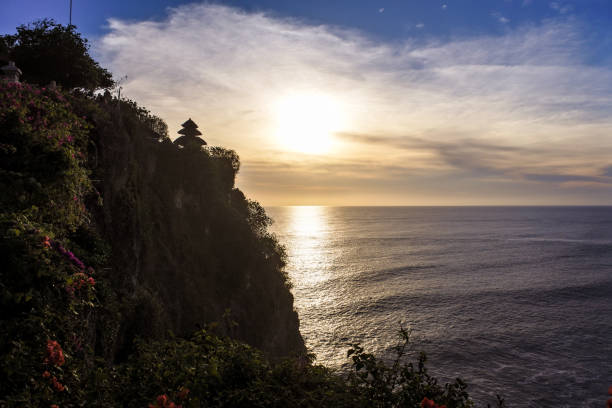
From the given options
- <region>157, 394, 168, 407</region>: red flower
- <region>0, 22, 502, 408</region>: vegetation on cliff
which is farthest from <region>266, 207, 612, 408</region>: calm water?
<region>157, 394, 168, 407</region>: red flower

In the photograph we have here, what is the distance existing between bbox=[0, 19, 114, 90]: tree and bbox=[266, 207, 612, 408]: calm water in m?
47.6

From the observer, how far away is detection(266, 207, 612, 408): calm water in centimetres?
4300

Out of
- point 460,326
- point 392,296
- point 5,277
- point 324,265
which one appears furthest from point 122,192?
point 324,265

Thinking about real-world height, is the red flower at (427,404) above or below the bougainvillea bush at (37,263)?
below

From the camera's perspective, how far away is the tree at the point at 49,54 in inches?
1083

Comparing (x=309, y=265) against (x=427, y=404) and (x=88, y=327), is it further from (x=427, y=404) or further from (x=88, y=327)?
(x=427, y=404)

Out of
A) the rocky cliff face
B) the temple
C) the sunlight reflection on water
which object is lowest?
the sunlight reflection on water

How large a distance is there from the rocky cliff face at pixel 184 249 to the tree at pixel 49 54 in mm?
7388

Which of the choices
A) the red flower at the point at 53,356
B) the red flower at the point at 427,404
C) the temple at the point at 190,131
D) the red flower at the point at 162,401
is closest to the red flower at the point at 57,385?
the red flower at the point at 53,356

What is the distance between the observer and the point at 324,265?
→ 369 ft

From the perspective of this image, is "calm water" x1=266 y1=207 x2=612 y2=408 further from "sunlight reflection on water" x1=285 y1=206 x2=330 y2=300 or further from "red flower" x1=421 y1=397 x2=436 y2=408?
"red flower" x1=421 y1=397 x2=436 y2=408

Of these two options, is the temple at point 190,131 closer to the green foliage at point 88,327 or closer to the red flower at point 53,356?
the green foliage at point 88,327

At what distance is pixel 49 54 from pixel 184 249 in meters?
21.4

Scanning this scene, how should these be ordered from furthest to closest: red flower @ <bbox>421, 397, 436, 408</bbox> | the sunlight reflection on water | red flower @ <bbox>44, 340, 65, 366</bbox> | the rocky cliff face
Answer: the sunlight reflection on water, the rocky cliff face, red flower @ <bbox>44, 340, 65, 366</bbox>, red flower @ <bbox>421, 397, 436, 408</bbox>
